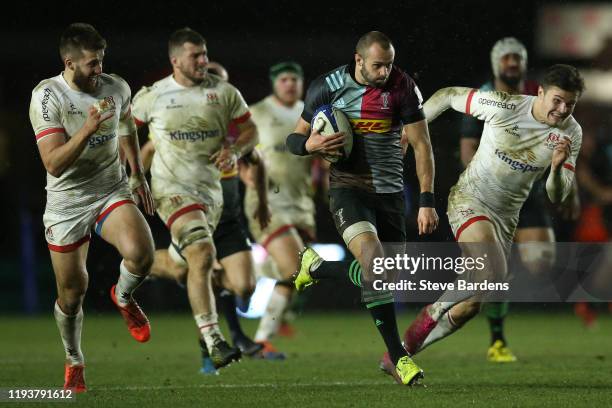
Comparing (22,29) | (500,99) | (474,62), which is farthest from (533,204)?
(22,29)

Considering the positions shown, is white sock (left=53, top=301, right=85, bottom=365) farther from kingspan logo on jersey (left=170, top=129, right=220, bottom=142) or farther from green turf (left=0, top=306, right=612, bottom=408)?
kingspan logo on jersey (left=170, top=129, right=220, bottom=142)

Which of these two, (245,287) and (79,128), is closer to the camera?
(79,128)

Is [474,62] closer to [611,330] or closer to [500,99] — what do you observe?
[500,99]

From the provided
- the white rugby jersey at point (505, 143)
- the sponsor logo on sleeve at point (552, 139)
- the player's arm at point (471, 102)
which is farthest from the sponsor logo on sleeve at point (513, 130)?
the sponsor logo on sleeve at point (552, 139)

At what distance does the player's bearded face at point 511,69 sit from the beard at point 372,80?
257 cm

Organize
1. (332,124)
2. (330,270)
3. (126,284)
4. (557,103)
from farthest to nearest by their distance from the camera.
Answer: (126,284) < (557,103) < (330,270) < (332,124)

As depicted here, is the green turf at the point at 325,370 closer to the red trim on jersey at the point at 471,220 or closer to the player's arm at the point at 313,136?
the red trim on jersey at the point at 471,220

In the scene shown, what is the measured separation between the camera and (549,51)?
803 inches

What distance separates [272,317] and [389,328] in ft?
11.5

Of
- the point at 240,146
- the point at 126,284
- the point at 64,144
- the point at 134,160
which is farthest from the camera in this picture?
the point at 240,146

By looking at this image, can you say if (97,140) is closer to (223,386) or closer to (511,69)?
(223,386)

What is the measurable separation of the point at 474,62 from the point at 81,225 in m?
4.19

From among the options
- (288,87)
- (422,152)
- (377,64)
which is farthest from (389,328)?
(288,87)

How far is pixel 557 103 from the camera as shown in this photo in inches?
328
